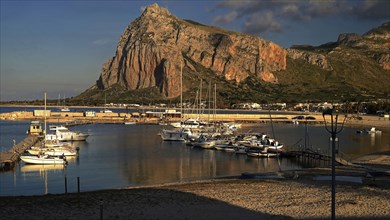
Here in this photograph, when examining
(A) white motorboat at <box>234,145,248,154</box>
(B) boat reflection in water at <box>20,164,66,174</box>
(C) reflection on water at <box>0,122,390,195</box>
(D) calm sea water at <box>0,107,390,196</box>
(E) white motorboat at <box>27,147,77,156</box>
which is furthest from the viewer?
(A) white motorboat at <box>234,145,248,154</box>

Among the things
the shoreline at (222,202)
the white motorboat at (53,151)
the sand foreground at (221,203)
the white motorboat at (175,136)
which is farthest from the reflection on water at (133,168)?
the white motorboat at (175,136)

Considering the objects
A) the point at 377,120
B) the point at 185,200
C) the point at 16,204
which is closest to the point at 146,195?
the point at 185,200

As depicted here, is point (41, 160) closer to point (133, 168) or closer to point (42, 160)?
point (42, 160)

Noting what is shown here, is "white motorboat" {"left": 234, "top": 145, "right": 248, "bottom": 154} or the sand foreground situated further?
"white motorboat" {"left": 234, "top": 145, "right": 248, "bottom": 154}

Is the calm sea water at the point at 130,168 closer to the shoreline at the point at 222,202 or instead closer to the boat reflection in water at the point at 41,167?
the boat reflection in water at the point at 41,167

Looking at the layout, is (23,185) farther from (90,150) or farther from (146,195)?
(90,150)

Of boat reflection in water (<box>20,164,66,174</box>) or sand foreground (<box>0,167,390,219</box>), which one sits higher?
sand foreground (<box>0,167,390,219</box>)

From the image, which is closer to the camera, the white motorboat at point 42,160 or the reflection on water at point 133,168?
the reflection on water at point 133,168

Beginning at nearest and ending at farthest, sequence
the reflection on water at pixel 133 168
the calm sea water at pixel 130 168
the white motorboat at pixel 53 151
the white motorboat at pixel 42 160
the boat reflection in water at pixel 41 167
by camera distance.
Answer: the calm sea water at pixel 130 168 → the reflection on water at pixel 133 168 → the boat reflection in water at pixel 41 167 → the white motorboat at pixel 42 160 → the white motorboat at pixel 53 151

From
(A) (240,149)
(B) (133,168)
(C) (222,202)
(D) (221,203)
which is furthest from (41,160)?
(D) (221,203)

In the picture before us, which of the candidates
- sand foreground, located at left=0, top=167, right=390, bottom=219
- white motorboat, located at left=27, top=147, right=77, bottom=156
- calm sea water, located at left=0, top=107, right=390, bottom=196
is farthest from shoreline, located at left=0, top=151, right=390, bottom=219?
white motorboat, located at left=27, top=147, right=77, bottom=156

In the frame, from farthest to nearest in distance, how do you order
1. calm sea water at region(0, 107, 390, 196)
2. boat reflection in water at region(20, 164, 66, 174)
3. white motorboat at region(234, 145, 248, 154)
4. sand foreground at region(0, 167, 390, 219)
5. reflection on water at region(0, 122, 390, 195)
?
white motorboat at region(234, 145, 248, 154) < boat reflection in water at region(20, 164, 66, 174) < reflection on water at region(0, 122, 390, 195) < calm sea water at region(0, 107, 390, 196) < sand foreground at region(0, 167, 390, 219)

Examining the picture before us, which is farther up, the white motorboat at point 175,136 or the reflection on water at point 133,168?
the white motorboat at point 175,136

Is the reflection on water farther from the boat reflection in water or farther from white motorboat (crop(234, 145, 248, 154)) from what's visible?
white motorboat (crop(234, 145, 248, 154))
